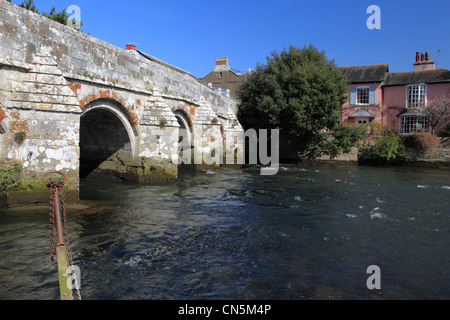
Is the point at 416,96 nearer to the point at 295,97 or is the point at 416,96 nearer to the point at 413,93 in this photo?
the point at 413,93

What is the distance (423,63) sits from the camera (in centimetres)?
3141

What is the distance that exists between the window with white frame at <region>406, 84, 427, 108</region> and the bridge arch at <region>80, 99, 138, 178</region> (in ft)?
81.0

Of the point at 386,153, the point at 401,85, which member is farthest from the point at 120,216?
the point at 401,85

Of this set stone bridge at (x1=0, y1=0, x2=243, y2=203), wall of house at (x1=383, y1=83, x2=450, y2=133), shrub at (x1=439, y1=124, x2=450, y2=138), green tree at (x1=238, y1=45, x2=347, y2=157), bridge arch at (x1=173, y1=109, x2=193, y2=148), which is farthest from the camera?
wall of house at (x1=383, y1=83, x2=450, y2=133)

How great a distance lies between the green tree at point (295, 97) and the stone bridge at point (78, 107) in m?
7.45

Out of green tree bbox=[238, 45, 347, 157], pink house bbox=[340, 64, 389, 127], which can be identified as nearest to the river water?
green tree bbox=[238, 45, 347, 157]

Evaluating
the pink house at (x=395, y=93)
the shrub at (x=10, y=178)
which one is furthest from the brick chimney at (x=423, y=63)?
the shrub at (x=10, y=178)

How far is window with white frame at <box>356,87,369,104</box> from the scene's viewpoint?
31.3 meters

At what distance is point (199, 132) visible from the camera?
757 inches

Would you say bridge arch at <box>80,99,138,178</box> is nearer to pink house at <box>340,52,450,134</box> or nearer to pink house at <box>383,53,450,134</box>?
pink house at <box>340,52,450,134</box>

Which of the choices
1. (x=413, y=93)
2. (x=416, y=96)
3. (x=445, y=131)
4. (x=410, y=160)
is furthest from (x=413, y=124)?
(x=410, y=160)

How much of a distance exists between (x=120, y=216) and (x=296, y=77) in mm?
18029

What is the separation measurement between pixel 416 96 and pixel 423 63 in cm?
383
